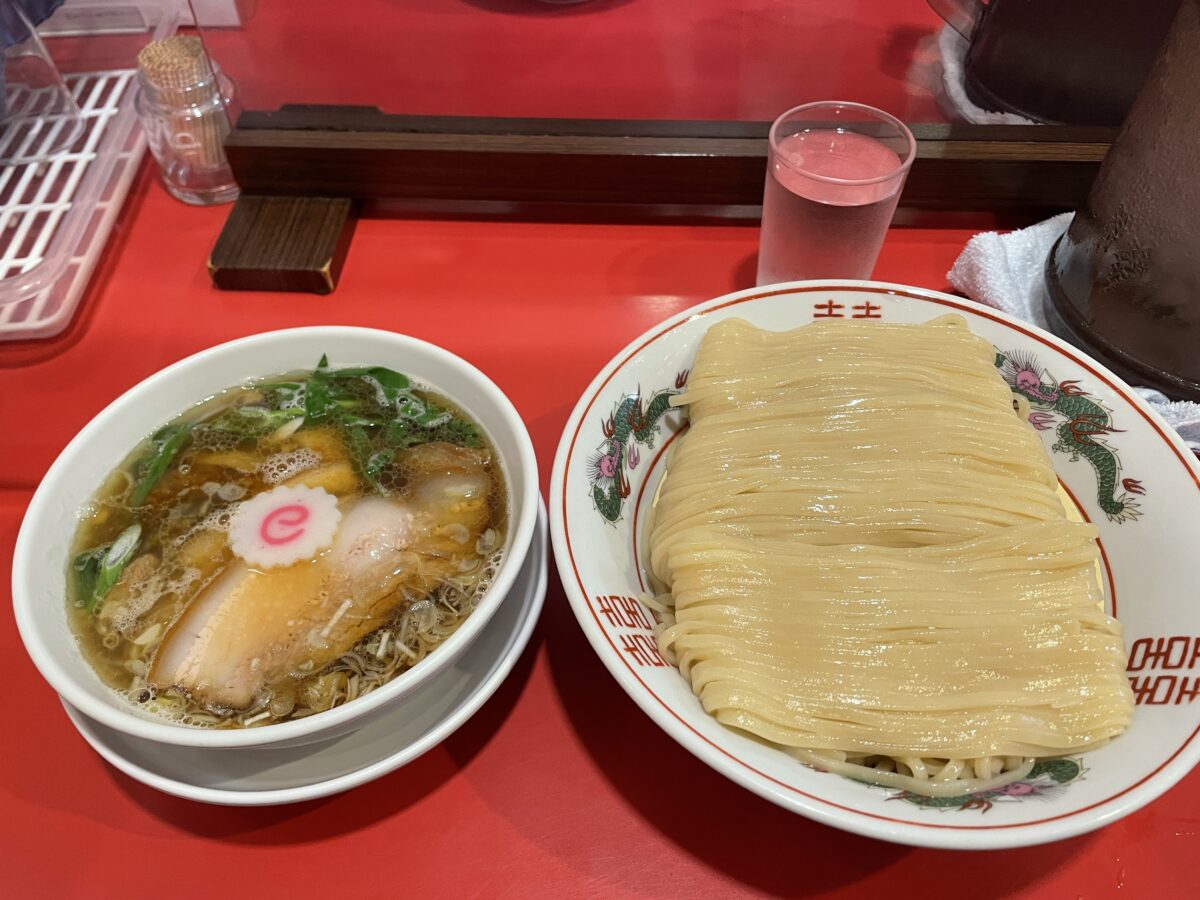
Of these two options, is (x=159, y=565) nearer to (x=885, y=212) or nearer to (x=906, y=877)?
(x=906, y=877)

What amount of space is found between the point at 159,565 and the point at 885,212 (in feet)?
3.89

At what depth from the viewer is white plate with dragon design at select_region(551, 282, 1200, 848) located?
735mm

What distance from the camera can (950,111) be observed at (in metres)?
1.67

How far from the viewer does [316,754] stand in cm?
87

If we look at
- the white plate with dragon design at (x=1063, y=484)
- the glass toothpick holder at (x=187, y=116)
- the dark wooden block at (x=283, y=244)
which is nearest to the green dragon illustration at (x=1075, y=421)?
the white plate with dragon design at (x=1063, y=484)

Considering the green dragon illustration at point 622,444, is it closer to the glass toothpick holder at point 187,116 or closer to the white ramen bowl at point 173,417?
the white ramen bowl at point 173,417

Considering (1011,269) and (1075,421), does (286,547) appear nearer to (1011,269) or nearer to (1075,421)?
(1075,421)

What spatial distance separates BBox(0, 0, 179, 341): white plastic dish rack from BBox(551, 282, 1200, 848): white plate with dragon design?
1.09m

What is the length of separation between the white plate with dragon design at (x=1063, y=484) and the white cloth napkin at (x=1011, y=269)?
0.85ft

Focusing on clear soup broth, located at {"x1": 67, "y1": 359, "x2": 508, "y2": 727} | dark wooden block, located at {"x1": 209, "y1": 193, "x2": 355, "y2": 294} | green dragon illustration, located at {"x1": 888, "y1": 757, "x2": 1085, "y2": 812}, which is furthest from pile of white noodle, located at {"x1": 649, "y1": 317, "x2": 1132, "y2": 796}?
dark wooden block, located at {"x1": 209, "y1": 193, "x2": 355, "y2": 294}

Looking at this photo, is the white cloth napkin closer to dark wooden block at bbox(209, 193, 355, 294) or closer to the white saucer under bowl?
the white saucer under bowl

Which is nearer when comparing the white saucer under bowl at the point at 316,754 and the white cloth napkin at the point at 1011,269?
the white saucer under bowl at the point at 316,754

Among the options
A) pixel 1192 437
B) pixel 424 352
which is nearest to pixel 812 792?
pixel 424 352

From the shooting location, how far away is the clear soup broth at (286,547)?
2.90 feet
